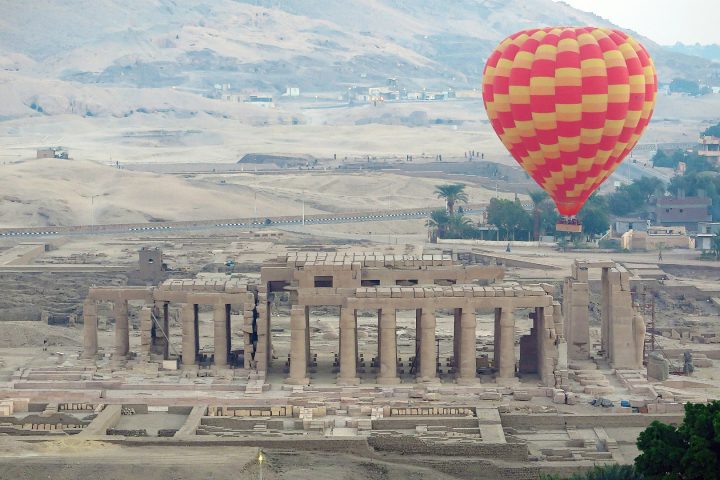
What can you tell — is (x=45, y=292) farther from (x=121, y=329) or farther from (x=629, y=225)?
(x=629, y=225)

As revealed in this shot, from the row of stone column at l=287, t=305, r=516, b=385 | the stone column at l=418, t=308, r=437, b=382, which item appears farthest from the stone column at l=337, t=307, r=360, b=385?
the stone column at l=418, t=308, r=437, b=382

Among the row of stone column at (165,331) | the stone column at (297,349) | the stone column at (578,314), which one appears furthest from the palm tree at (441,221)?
the stone column at (297,349)

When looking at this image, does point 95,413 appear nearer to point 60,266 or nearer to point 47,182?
point 60,266

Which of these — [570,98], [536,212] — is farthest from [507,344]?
[536,212]

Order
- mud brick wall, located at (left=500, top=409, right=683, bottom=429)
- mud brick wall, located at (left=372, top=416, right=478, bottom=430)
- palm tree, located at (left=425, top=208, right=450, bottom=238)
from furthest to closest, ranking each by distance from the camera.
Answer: palm tree, located at (left=425, top=208, right=450, bottom=238)
mud brick wall, located at (left=500, top=409, right=683, bottom=429)
mud brick wall, located at (left=372, top=416, right=478, bottom=430)

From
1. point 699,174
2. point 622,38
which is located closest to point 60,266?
point 622,38

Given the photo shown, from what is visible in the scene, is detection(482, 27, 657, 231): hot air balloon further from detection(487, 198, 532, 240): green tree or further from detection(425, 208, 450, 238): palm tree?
detection(425, 208, 450, 238): palm tree
